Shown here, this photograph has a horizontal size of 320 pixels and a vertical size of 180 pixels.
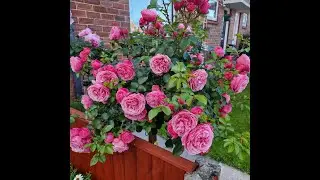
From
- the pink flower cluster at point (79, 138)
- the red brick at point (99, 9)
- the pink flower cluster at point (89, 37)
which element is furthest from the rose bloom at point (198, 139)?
the red brick at point (99, 9)

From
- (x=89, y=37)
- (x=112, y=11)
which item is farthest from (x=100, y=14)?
(x=89, y=37)

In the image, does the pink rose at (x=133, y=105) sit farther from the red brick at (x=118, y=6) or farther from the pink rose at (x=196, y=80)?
the red brick at (x=118, y=6)

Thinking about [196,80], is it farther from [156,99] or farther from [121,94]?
[121,94]

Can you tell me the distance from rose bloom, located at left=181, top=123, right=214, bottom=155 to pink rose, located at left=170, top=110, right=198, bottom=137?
19 millimetres

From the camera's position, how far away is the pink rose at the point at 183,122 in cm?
86

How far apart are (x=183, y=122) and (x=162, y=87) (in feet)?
1.00

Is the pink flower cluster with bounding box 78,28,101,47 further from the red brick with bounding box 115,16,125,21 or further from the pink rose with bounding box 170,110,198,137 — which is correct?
the red brick with bounding box 115,16,125,21

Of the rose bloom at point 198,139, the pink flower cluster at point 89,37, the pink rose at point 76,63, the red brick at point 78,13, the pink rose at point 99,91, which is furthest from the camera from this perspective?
the red brick at point 78,13

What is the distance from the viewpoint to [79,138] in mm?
1158

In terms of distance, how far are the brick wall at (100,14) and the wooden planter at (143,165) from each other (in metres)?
1.16

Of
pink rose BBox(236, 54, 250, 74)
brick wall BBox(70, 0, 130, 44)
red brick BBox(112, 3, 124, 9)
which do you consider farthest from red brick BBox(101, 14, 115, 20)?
pink rose BBox(236, 54, 250, 74)

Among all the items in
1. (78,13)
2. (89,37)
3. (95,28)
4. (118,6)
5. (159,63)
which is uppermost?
(118,6)
